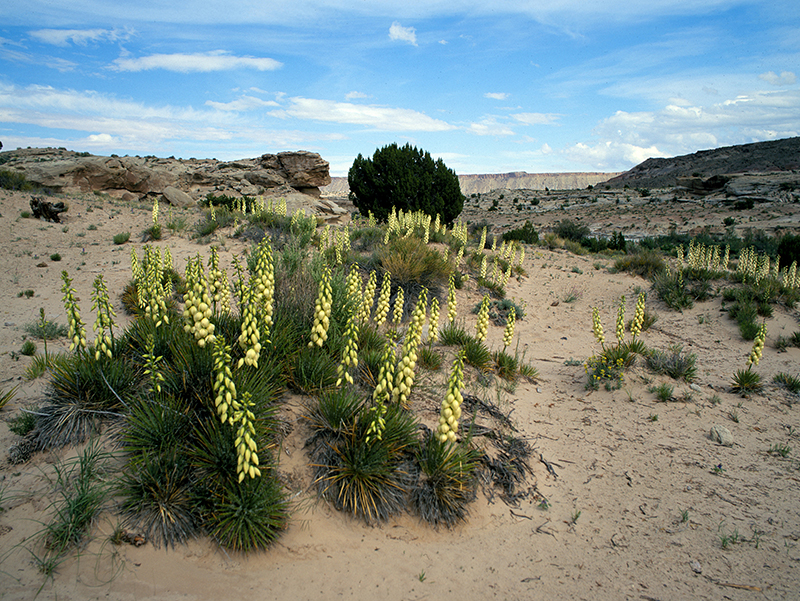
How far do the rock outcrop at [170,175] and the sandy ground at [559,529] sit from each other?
20020mm

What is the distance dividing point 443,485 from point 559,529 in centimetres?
110

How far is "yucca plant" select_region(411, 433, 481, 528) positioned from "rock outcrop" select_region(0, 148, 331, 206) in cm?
2281

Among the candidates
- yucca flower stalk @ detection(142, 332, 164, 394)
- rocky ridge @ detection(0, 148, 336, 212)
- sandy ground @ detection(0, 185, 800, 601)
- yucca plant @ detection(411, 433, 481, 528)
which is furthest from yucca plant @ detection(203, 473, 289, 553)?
rocky ridge @ detection(0, 148, 336, 212)

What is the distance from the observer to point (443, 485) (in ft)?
12.0

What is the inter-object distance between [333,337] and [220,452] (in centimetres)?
194

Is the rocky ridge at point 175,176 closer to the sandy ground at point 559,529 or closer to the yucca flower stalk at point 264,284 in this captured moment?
the sandy ground at point 559,529

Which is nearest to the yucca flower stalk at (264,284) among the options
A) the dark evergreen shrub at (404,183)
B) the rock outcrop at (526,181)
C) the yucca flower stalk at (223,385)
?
the yucca flower stalk at (223,385)

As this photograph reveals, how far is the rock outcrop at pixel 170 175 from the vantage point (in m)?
22.1

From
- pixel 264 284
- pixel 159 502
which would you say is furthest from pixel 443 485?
pixel 264 284

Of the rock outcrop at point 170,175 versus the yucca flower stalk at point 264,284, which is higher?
the rock outcrop at point 170,175

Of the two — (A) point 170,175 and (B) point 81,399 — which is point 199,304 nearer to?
(B) point 81,399

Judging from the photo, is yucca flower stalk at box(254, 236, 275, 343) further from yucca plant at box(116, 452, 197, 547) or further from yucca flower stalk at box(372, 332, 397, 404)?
yucca plant at box(116, 452, 197, 547)

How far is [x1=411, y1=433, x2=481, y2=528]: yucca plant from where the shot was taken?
3.60 metres

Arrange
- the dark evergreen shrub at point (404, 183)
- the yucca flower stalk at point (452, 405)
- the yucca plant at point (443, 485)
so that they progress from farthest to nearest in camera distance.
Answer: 1. the dark evergreen shrub at point (404, 183)
2. the yucca plant at point (443, 485)
3. the yucca flower stalk at point (452, 405)
